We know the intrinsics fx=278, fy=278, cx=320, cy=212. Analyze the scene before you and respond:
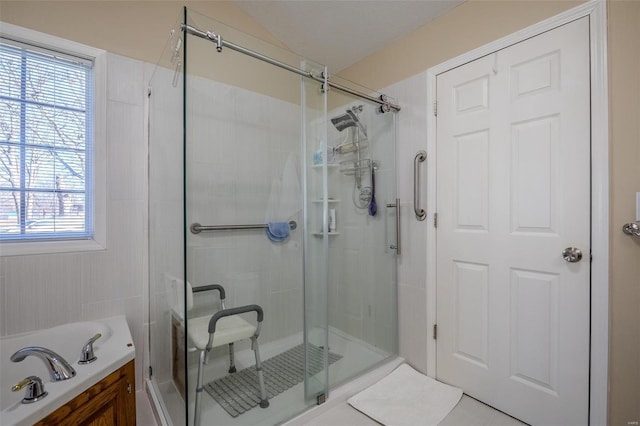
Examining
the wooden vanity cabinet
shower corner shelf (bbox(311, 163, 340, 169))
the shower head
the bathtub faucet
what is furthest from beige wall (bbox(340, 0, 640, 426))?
the bathtub faucet

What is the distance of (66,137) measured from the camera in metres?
1.62

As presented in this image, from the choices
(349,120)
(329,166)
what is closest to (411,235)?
(329,166)

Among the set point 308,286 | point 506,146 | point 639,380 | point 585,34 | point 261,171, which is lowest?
point 639,380

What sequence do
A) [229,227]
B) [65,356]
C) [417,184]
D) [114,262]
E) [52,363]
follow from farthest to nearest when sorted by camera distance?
[417,184]
[114,262]
[229,227]
[65,356]
[52,363]

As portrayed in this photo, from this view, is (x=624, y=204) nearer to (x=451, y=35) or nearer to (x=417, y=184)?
(x=417, y=184)

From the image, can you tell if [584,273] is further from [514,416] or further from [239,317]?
Result: [239,317]

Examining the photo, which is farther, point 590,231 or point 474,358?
point 474,358

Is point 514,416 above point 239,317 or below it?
below

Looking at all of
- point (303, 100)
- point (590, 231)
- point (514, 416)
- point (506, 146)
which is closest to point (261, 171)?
point (303, 100)

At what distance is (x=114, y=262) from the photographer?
170 cm

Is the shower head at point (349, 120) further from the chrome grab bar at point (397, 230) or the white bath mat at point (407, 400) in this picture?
the white bath mat at point (407, 400)

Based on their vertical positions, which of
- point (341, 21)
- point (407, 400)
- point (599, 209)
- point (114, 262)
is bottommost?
point (407, 400)

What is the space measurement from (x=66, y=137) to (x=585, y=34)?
2.82 metres

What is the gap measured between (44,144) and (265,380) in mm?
1800
